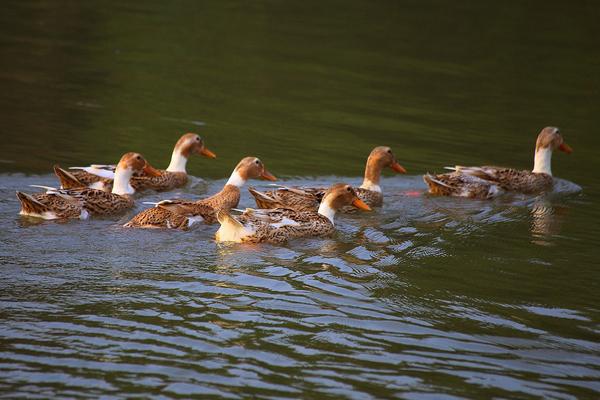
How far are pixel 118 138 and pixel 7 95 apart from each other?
3.05 m

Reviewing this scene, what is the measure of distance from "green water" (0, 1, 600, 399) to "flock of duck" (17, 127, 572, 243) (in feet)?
0.88

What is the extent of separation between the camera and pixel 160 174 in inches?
541

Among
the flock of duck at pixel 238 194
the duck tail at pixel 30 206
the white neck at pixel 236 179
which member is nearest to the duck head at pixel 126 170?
the flock of duck at pixel 238 194

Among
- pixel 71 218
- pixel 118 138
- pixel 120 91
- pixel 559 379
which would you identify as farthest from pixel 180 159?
pixel 559 379

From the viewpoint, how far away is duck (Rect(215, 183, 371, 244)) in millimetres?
11109

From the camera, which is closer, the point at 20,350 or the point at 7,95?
the point at 20,350

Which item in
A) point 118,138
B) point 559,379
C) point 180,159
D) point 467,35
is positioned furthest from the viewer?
point 467,35

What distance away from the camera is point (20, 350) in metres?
7.68

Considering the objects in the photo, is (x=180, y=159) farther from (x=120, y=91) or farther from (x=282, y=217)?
(x=120, y=91)

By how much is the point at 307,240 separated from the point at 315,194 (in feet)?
5.03

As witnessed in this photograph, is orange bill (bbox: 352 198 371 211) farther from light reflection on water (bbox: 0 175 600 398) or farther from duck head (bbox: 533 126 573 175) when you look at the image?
duck head (bbox: 533 126 573 175)

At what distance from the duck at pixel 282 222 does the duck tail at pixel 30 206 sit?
1.97 metres

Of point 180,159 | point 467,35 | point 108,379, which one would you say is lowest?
point 108,379

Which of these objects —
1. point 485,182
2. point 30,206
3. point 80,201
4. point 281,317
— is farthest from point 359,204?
point 281,317
